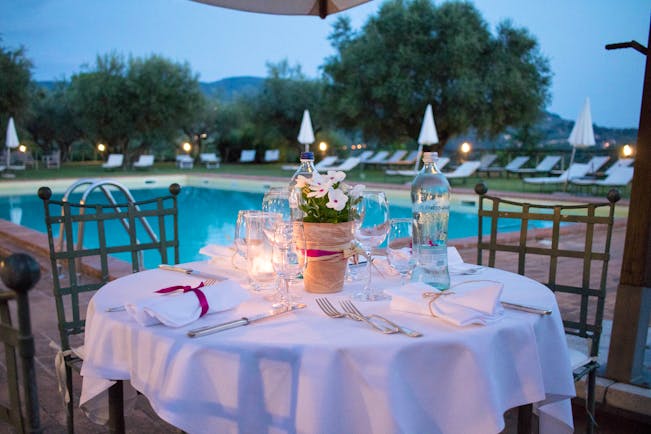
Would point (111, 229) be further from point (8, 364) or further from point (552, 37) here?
point (552, 37)

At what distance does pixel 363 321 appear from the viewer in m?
1.22

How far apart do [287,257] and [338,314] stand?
0.69 feet

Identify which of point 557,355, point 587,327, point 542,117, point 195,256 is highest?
point 542,117

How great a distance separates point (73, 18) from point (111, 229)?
1538 inches

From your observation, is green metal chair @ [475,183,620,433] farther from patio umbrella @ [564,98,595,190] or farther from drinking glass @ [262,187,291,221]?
patio umbrella @ [564,98,595,190]

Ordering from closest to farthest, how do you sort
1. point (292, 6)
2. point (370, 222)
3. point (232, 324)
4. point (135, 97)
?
point (232, 324) < point (370, 222) < point (292, 6) < point (135, 97)

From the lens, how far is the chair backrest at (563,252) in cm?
192

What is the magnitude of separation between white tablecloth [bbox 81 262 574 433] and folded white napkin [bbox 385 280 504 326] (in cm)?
2

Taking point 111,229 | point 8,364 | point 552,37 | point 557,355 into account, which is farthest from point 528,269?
→ point 552,37

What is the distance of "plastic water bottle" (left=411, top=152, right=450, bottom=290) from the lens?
1.54 metres

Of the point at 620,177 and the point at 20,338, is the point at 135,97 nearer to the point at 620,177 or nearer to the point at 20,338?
the point at 620,177

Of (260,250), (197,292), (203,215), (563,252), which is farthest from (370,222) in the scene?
(203,215)

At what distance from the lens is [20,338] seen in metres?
0.74

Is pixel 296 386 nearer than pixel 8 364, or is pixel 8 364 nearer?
pixel 8 364
